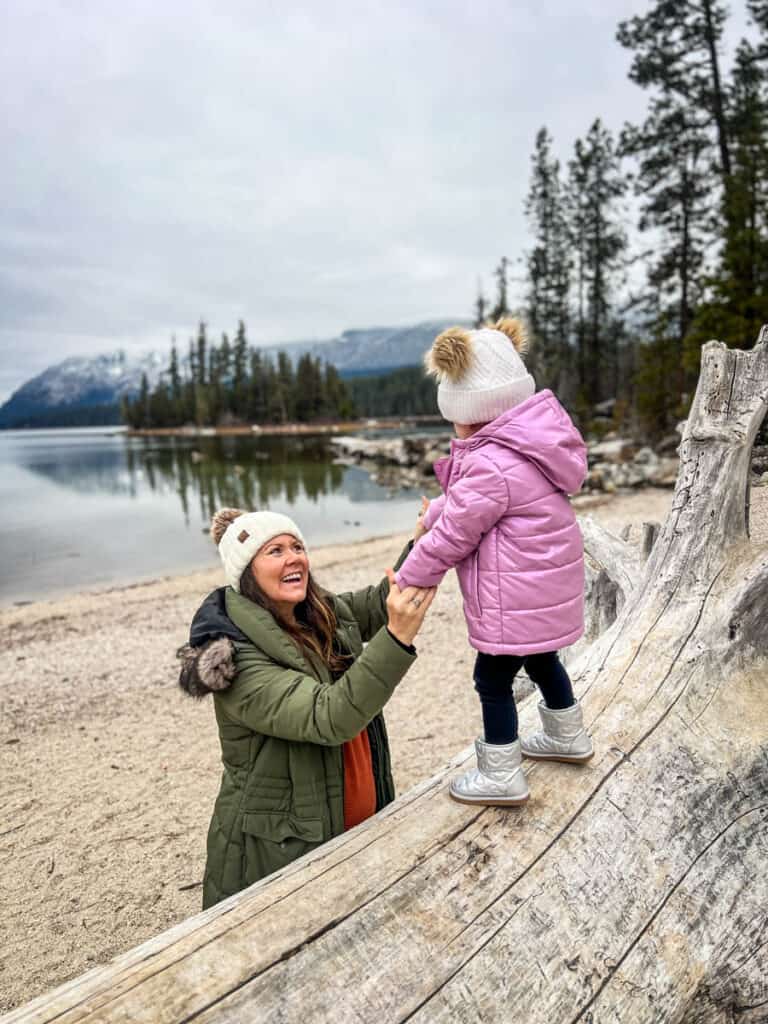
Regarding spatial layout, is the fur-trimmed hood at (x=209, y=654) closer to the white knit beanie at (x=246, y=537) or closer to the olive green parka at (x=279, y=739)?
the olive green parka at (x=279, y=739)

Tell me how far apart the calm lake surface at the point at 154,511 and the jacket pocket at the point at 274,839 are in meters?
13.5

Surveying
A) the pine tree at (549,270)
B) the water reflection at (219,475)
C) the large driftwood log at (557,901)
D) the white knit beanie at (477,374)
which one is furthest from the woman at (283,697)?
the pine tree at (549,270)

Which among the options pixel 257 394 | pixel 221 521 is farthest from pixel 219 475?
pixel 257 394

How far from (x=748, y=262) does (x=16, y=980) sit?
1936 centimetres

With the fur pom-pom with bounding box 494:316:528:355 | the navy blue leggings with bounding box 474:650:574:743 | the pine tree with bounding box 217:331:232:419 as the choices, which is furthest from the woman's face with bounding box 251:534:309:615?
the pine tree with bounding box 217:331:232:419

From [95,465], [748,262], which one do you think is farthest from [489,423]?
[95,465]

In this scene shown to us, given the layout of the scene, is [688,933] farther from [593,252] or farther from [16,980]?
[593,252]

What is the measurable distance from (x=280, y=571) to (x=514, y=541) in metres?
0.83

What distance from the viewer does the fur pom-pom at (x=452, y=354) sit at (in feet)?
7.91

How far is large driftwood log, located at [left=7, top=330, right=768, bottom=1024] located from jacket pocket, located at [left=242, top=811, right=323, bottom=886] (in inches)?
4.1

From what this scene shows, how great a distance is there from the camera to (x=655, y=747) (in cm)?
252

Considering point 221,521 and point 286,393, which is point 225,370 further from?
point 221,521

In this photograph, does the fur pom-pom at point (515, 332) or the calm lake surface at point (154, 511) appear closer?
the fur pom-pom at point (515, 332)

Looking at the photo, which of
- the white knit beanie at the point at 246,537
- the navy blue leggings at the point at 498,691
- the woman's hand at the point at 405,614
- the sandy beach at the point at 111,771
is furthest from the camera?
the sandy beach at the point at 111,771
